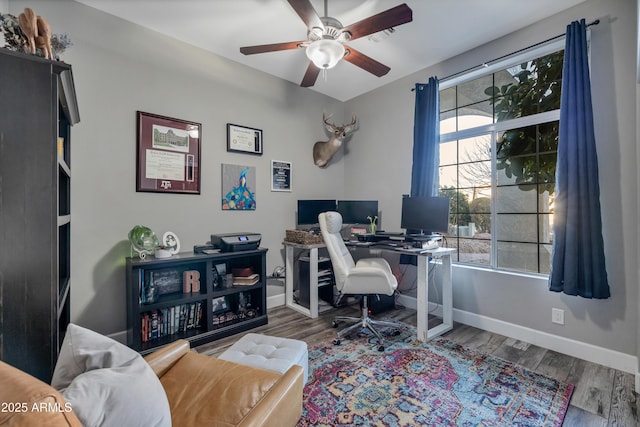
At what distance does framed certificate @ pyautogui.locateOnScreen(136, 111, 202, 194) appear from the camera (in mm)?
2529

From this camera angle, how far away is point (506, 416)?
1.59 m

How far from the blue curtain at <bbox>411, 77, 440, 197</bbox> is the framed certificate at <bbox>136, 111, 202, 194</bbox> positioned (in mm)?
2391

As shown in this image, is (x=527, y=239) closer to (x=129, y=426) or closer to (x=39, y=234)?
(x=129, y=426)

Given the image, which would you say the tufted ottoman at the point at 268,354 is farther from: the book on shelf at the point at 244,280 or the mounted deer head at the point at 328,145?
the mounted deer head at the point at 328,145

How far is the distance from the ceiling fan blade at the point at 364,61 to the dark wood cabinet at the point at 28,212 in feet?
6.12

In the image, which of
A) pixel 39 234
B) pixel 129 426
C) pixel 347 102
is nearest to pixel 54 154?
pixel 39 234

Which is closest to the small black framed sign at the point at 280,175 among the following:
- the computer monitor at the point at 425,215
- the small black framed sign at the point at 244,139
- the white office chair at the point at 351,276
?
the small black framed sign at the point at 244,139

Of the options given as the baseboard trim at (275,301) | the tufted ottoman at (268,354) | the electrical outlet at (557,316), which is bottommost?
the baseboard trim at (275,301)

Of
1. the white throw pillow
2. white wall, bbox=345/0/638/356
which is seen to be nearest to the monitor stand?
white wall, bbox=345/0/638/356

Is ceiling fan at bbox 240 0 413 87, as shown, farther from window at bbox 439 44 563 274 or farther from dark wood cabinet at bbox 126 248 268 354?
dark wood cabinet at bbox 126 248 268 354

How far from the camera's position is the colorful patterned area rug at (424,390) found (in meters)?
1.57

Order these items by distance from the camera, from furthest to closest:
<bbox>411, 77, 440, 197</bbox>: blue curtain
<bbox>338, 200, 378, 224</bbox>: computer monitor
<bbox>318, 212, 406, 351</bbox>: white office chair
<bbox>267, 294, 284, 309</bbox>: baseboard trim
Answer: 1. <bbox>338, 200, 378, 224</bbox>: computer monitor
2. <bbox>267, 294, 284, 309</bbox>: baseboard trim
3. <bbox>411, 77, 440, 197</bbox>: blue curtain
4. <bbox>318, 212, 406, 351</bbox>: white office chair

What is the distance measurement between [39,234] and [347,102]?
3865 millimetres

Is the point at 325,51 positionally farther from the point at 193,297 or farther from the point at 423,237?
the point at 193,297
